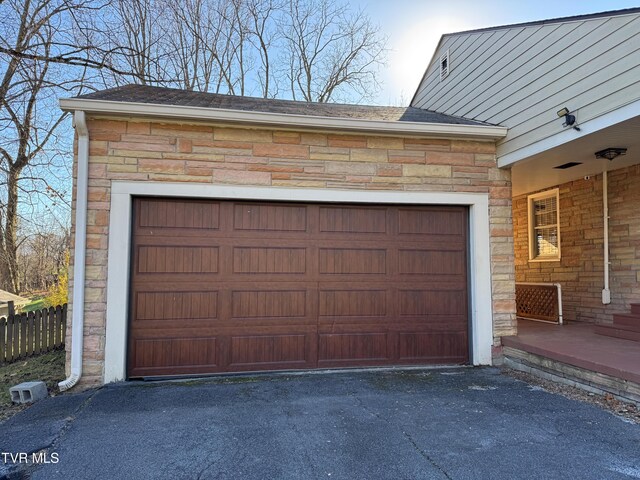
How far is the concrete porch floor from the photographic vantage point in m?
3.67

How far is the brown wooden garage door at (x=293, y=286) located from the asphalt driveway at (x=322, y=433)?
567 millimetres

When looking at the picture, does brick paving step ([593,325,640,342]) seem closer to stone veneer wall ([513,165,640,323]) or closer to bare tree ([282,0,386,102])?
stone veneer wall ([513,165,640,323])

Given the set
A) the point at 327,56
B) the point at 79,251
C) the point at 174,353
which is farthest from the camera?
the point at 327,56

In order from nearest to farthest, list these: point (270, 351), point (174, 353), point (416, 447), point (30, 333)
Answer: point (416, 447)
point (174, 353)
point (270, 351)
point (30, 333)

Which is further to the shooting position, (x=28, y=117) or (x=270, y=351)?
(x=28, y=117)

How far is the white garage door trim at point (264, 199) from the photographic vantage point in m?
4.48

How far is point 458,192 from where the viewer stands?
5.27 meters

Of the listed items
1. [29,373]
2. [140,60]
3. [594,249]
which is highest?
[140,60]

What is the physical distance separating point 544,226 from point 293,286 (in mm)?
5309

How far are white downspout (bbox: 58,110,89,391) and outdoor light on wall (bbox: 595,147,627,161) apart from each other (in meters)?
6.07

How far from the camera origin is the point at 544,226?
24.9ft

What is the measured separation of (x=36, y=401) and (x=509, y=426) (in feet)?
14.6

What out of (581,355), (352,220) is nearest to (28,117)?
(352,220)

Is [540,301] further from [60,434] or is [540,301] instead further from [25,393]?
[25,393]
